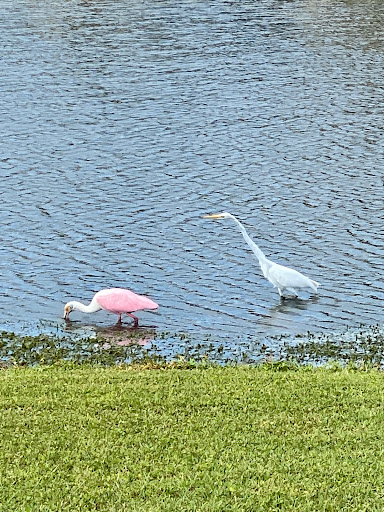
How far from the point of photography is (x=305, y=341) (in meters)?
11.8

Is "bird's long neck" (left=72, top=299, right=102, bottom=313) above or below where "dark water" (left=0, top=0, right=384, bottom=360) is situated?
above

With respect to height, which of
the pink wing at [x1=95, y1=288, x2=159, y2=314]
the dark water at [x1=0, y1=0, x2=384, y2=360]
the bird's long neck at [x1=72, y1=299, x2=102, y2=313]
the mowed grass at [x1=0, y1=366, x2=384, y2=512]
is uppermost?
the mowed grass at [x1=0, y1=366, x2=384, y2=512]

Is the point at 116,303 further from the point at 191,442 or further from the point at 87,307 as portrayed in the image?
the point at 191,442

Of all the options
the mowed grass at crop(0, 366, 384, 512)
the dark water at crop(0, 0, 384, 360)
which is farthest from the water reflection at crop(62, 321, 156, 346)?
the mowed grass at crop(0, 366, 384, 512)

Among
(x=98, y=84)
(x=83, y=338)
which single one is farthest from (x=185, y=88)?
(x=83, y=338)

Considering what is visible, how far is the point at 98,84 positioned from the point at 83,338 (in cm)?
1767

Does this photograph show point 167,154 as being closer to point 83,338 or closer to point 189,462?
point 83,338

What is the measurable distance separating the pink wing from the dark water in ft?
1.16

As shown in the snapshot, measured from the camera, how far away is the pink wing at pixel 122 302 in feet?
41.2

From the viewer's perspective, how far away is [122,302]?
12570mm

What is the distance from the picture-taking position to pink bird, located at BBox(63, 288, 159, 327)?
12.6 metres

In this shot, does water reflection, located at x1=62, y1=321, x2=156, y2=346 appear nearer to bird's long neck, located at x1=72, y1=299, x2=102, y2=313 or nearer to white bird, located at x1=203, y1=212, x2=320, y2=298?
bird's long neck, located at x1=72, y1=299, x2=102, y2=313

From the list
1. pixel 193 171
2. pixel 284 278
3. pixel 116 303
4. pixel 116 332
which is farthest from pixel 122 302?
pixel 193 171

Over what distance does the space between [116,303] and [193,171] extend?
26.8 feet
